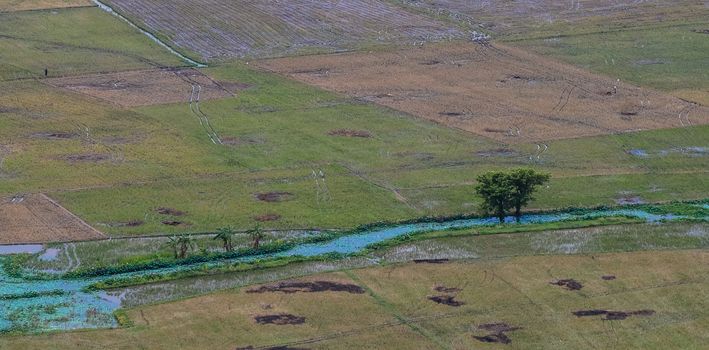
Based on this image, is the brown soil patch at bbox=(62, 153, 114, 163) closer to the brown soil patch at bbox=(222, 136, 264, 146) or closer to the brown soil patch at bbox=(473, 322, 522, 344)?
the brown soil patch at bbox=(222, 136, 264, 146)

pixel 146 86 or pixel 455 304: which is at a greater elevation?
pixel 455 304

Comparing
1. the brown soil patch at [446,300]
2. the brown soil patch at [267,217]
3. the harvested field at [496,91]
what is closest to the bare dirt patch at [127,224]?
the brown soil patch at [267,217]

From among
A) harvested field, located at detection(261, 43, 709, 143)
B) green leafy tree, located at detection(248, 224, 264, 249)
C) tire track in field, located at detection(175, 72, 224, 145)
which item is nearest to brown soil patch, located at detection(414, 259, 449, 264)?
green leafy tree, located at detection(248, 224, 264, 249)

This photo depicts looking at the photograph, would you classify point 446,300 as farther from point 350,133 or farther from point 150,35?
point 150,35

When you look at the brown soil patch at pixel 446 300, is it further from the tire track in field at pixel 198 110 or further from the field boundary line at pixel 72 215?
the tire track in field at pixel 198 110

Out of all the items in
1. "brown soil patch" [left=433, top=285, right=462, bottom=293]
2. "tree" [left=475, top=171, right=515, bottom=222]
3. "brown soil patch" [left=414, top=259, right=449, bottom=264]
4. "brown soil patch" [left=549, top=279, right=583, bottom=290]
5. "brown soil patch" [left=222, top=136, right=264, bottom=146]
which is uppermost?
"tree" [left=475, top=171, right=515, bottom=222]

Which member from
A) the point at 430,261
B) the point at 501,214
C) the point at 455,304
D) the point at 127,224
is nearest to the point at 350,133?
the point at 501,214

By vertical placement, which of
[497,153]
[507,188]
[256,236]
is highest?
[507,188]
